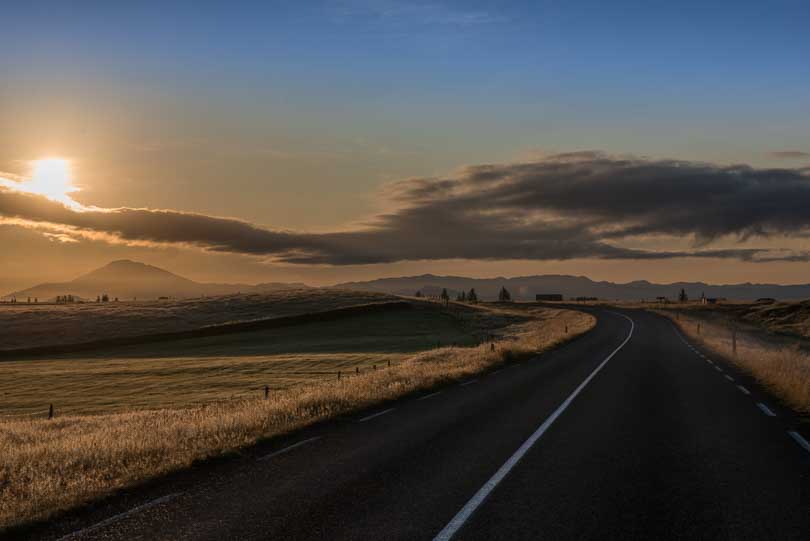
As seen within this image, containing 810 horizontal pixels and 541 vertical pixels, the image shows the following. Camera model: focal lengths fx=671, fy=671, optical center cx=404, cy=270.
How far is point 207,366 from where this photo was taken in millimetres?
53625

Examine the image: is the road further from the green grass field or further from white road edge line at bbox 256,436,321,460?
the green grass field

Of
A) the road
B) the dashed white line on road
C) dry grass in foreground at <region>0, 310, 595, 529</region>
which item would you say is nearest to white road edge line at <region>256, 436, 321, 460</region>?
the road

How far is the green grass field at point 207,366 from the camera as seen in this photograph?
40312mm

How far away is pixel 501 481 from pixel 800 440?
6742 mm

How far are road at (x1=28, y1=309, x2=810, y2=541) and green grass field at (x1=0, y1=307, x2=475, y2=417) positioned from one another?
79.8ft

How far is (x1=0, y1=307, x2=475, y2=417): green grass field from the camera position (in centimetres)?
4031

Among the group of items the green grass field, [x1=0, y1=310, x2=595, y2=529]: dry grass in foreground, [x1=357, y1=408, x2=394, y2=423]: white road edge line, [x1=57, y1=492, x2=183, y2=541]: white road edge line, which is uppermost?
[x1=57, y1=492, x2=183, y2=541]: white road edge line

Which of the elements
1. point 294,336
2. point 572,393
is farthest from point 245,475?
point 294,336

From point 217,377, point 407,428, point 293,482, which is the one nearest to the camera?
point 293,482

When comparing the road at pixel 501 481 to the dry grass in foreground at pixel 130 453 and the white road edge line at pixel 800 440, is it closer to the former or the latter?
the white road edge line at pixel 800 440

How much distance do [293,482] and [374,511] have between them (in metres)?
1.84

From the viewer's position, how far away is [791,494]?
856cm

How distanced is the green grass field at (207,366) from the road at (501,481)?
24.3m

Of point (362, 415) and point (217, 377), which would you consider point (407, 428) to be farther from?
point (217, 377)
